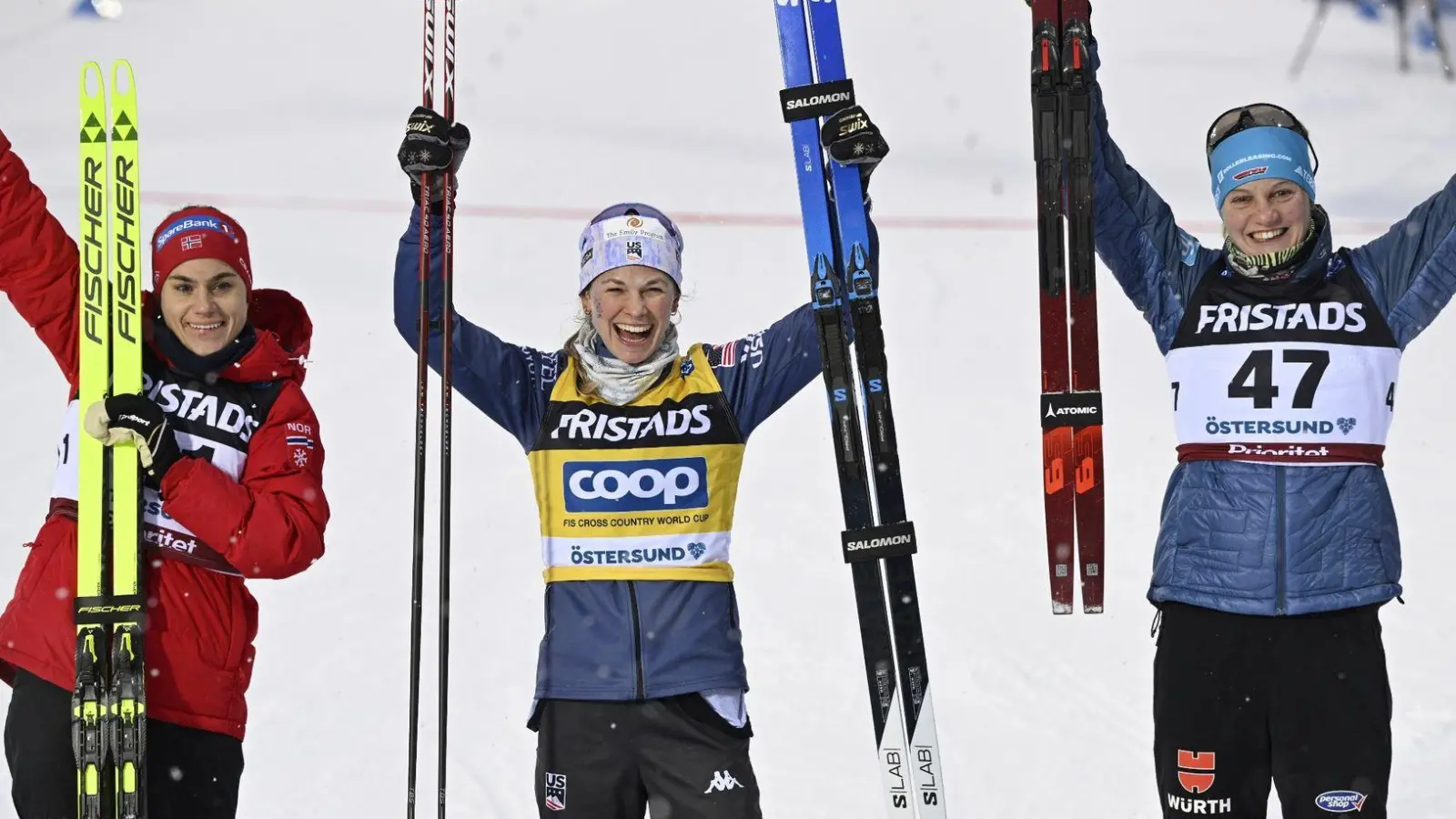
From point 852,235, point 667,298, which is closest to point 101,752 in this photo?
point 667,298

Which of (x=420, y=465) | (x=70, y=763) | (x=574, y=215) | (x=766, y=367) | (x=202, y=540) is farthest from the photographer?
(x=574, y=215)

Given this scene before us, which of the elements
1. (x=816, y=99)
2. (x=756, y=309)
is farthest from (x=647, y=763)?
(x=756, y=309)

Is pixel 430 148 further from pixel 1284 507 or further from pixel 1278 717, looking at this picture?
pixel 1278 717

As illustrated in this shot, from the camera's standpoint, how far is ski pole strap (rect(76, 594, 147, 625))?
2.65 m

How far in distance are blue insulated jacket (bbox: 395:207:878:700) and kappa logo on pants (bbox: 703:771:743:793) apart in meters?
0.15

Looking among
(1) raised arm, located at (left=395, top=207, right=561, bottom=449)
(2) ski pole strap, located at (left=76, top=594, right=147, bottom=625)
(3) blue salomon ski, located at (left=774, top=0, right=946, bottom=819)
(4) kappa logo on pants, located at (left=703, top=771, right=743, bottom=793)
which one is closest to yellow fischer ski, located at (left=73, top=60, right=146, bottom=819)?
(2) ski pole strap, located at (left=76, top=594, right=147, bottom=625)

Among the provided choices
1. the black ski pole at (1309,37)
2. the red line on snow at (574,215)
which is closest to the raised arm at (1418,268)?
the red line on snow at (574,215)

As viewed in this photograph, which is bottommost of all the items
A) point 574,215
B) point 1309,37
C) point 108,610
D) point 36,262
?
point 108,610

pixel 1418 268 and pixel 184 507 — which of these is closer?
pixel 184 507

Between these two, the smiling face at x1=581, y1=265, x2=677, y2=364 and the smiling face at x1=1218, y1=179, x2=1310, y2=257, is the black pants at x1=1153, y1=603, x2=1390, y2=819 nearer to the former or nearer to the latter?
the smiling face at x1=1218, y1=179, x2=1310, y2=257

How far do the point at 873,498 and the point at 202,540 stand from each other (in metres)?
1.23

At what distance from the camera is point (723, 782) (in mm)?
2705

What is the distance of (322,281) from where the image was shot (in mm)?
6887

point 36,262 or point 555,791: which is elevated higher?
point 36,262
